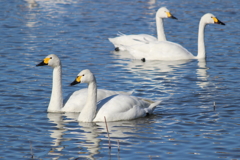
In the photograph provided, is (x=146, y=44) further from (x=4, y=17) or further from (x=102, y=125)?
(x=4, y=17)

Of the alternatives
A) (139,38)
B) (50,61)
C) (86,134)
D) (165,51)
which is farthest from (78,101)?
(139,38)

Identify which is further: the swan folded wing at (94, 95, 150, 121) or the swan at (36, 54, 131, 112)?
the swan at (36, 54, 131, 112)

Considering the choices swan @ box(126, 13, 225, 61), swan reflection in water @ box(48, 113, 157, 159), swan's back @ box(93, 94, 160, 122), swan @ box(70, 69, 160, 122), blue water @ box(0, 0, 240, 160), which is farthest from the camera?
swan @ box(126, 13, 225, 61)

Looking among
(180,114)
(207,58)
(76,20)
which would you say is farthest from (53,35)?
(180,114)

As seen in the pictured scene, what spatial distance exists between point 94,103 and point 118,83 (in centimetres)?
326

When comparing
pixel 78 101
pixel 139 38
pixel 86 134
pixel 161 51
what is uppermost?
pixel 139 38

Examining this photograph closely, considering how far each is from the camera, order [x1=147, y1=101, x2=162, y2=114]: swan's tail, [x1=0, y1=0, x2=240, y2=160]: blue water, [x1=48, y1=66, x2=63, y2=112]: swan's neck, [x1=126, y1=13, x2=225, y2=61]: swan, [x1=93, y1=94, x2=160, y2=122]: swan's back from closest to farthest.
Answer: [x1=0, y1=0, x2=240, y2=160]: blue water < [x1=93, y1=94, x2=160, y2=122]: swan's back < [x1=147, y1=101, x2=162, y2=114]: swan's tail < [x1=48, y1=66, x2=63, y2=112]: swan's neck < [x1=126, y1=13, x2=225, y2=61]: swan

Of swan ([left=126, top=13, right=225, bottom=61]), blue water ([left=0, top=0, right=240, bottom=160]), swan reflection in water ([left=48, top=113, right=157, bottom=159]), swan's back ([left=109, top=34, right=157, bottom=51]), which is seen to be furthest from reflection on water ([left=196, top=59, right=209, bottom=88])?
swan reflection in water ([left=48, top=113, right=157, bottom=159])

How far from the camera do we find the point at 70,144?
30.3 ft

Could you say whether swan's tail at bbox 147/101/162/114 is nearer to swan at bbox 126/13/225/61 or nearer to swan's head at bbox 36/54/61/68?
swan's head at bbox 36/54/61/68

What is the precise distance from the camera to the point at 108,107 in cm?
1064

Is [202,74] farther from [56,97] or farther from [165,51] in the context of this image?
[56,97]

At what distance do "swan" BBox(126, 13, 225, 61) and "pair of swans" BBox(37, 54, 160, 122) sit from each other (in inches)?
196

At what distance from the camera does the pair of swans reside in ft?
34.4
